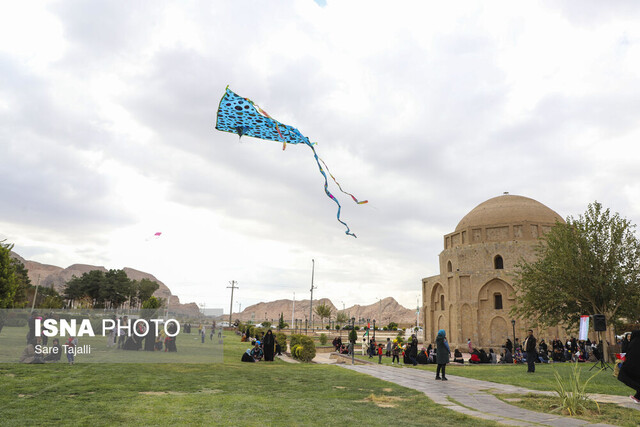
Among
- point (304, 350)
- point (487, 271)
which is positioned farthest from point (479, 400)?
point (487, 271)

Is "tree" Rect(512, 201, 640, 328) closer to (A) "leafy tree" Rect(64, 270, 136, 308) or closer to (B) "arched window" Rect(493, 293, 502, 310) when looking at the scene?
(B) "arched window" Rect(493, 293, 502, 310)

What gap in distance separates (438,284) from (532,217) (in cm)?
1237

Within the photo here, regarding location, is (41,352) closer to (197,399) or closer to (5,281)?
(197,399)

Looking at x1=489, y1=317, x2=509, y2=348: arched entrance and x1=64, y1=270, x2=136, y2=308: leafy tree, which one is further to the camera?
x1=64, y1=270, x2=136, y2=308: leafy tree

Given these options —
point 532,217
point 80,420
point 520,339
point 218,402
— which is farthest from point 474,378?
point 532,217

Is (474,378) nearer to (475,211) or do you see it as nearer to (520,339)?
(520,339)

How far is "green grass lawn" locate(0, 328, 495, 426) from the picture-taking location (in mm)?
6215

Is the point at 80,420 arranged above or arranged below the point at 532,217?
below

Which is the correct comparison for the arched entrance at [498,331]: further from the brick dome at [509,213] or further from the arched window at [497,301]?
the brick dome at [509,213]

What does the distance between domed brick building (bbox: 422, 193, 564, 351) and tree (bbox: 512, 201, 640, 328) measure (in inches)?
669

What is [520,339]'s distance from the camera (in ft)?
128

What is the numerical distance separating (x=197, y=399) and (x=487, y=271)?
128 feet

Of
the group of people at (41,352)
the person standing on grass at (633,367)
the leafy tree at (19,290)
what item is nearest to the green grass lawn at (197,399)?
the group of people at (41,352)

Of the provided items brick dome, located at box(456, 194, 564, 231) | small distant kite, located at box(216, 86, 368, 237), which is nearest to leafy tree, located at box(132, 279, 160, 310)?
brick dome, located at box(456, 194, 564, 231)
